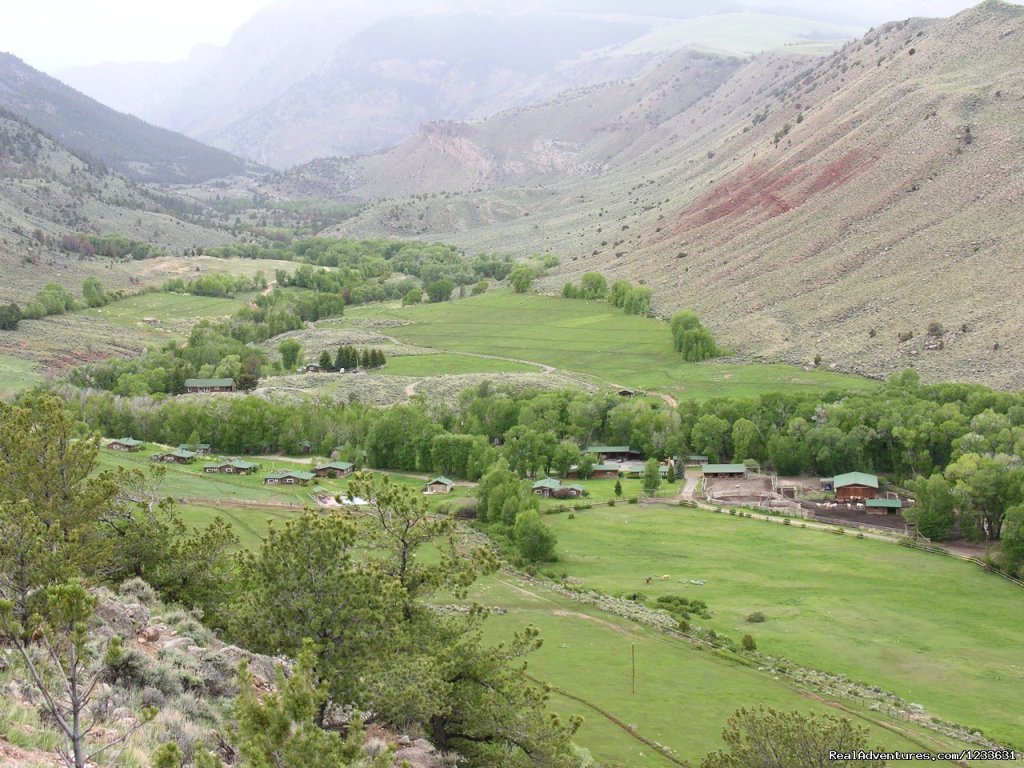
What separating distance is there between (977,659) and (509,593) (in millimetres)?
24637

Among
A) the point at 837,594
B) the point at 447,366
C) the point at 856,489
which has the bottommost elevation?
the point at 837,594

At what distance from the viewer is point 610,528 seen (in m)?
76.2

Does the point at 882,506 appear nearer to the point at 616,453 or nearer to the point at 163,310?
the point at 616,453

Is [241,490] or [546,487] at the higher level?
[546,487]

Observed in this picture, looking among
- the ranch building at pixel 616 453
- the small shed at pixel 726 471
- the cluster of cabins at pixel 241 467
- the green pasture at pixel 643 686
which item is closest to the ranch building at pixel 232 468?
the cluster of cabins at pixel 241 467

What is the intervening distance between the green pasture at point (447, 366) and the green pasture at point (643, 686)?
77.1 meters

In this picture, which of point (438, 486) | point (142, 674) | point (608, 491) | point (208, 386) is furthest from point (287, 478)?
point (142, 674)

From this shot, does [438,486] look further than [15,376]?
No

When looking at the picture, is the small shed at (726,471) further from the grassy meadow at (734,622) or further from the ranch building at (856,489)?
the grassy meadow at (734,622)

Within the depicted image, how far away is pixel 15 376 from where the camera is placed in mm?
127375

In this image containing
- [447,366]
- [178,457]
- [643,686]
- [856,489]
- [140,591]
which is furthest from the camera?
[447,366]

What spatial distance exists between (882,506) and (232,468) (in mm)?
54732

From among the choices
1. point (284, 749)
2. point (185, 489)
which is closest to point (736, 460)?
point (185, 489)

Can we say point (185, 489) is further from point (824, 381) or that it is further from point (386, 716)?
point (824, 381)
